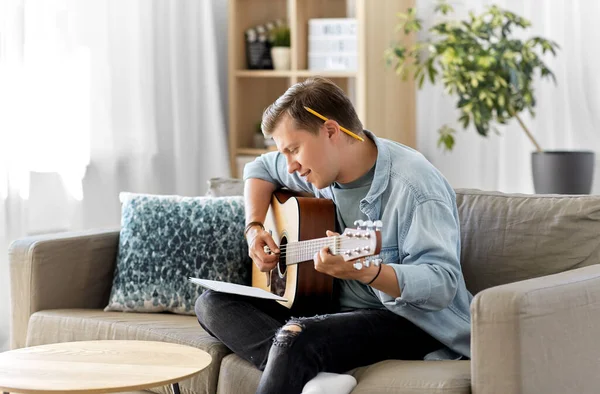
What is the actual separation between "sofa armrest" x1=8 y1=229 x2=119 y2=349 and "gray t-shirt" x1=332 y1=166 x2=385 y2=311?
93 centimetres

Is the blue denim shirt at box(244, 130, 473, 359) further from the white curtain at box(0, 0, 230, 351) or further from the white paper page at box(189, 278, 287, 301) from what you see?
the white curtain at box(0, 0, 230, 351)

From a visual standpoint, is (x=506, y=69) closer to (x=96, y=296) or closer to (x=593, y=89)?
(x=593, y=89)

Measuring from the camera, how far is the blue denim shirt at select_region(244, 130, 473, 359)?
1976 mm

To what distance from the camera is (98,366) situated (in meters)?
1.98

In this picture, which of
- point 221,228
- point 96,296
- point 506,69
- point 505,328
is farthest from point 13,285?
point 506,69

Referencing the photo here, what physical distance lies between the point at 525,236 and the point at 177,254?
3.36 ft

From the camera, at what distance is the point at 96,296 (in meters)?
2.88

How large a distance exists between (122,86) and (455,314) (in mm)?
2233

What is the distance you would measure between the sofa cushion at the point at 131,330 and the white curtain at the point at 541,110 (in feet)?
5.71

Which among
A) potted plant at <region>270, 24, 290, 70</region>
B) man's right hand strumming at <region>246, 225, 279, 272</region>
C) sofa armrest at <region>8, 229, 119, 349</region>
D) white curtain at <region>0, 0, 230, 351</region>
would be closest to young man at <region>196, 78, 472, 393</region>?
man's right hand strumming at <region>246, 225, 279, 272</region>

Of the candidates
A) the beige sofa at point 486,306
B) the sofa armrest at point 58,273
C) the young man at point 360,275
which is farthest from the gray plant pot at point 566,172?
the sofa armrest at point 58,273

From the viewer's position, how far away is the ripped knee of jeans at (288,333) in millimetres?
1961

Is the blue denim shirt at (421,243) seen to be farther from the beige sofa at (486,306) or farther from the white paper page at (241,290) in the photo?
the white paper page at (241,290)

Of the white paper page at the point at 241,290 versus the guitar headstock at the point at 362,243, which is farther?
the white paper page at the point at 241,290
